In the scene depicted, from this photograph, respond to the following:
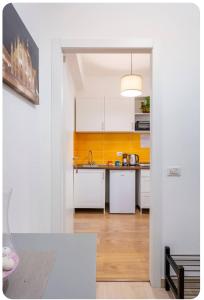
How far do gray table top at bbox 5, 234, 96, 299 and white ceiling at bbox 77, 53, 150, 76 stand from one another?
2958 mm

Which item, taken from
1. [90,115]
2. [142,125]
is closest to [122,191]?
[142,125]

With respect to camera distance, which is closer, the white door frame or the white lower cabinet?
the white door frame

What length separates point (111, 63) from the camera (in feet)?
13.1

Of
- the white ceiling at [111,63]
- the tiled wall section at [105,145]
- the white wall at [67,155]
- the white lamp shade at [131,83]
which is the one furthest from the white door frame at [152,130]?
the tiled wall section at [105,145]

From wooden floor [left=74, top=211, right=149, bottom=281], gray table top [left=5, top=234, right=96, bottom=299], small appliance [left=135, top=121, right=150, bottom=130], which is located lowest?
wooden floor [left=74, top=211, right=149, bottom=281]

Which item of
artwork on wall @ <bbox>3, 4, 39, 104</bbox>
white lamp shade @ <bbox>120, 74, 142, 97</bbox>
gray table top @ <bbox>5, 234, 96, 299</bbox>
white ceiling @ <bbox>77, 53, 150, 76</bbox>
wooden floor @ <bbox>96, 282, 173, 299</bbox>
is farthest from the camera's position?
white ceiling @ <bbox>77, 53, 150, 76</bbox>

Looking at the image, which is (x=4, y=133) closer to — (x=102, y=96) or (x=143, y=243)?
(x=143, y=243)

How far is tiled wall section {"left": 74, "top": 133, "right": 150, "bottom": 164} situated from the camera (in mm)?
4695

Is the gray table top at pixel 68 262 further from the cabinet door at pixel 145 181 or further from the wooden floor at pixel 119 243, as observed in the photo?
the cabinet door at pixel 145 181

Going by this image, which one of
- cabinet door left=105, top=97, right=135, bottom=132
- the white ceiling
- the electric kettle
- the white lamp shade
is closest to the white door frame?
the white lamp shade

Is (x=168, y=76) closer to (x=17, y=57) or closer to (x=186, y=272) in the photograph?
(x=17, y=57)

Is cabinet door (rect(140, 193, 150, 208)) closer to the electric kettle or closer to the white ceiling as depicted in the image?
the electric kettle

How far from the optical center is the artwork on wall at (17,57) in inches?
41.8
